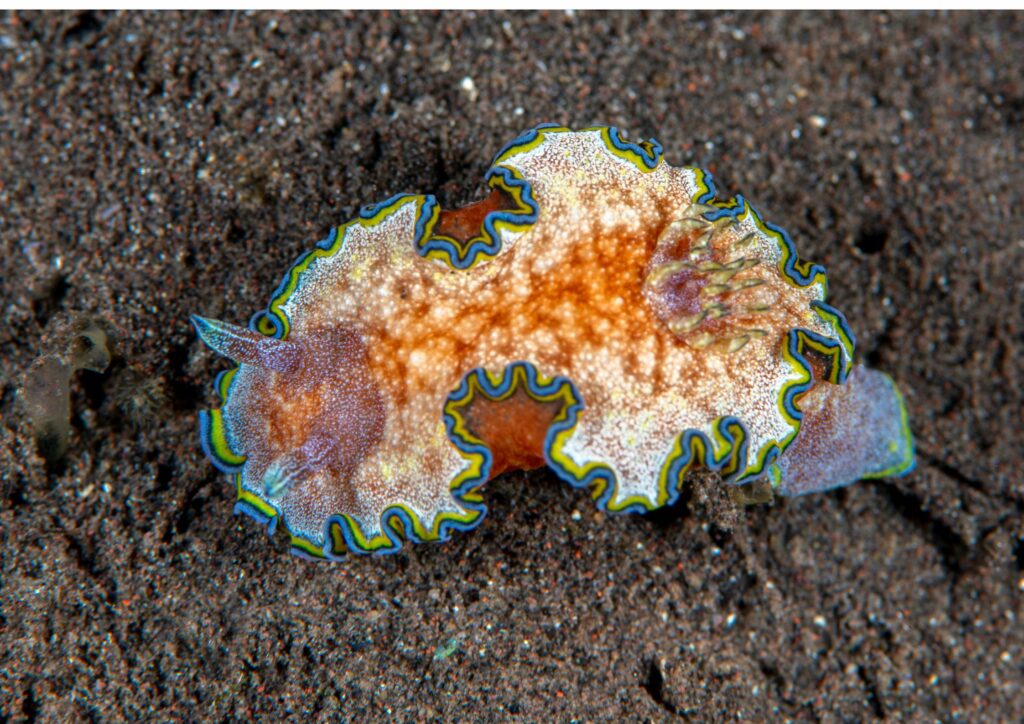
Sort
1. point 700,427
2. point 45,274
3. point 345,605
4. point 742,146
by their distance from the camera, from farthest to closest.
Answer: point 742,146, point 45,274, point 345,605, point 700,427

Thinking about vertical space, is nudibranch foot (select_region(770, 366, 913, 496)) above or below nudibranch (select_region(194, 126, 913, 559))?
below

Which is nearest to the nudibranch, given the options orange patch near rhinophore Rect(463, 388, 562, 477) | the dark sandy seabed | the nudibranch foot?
orange patch near rhinophore Rect(463, 388, 562, 477)

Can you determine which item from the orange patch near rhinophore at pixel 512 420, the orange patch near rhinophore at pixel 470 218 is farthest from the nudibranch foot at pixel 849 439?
the orange patch near rhinophore at pixel 470 218

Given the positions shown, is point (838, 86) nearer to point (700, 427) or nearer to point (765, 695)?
point (700, 427)

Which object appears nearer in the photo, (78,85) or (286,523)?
(286,523)

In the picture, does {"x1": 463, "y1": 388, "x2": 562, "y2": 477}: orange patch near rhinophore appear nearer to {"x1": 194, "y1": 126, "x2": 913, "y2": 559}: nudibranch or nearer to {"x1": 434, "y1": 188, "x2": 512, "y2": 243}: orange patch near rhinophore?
{"x1": 194, "y1": 126, "x2": 913, "y2": 559}: nudibranch

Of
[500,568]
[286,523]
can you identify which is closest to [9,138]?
[286,523]

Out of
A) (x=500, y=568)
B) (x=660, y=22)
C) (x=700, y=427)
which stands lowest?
(x=500, y=568)
